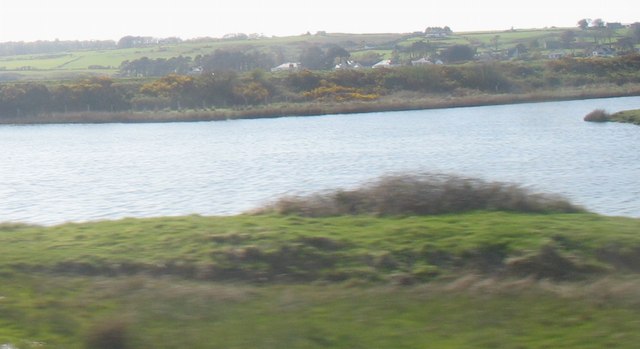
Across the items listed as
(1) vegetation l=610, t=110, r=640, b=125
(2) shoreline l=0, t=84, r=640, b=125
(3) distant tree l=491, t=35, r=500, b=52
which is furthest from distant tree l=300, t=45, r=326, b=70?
(1) vegetation l=610, t=110, r=640, b=125

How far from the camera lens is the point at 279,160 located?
24312mm

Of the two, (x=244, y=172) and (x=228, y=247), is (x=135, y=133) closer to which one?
(x=244, y=172)

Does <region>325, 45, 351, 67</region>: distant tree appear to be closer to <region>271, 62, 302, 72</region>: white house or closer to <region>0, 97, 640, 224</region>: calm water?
<region>271, 62, 302, 72</region>: white house

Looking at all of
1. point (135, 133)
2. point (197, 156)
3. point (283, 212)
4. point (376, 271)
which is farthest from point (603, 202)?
point (135, 133)

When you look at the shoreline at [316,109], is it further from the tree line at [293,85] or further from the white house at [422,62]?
the white house at [422,62]

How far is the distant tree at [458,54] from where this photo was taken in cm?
7412

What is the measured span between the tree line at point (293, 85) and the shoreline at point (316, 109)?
1.75 m

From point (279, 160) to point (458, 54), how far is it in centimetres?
5314

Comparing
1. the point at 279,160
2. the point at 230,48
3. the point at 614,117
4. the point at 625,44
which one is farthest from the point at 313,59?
the point at 279,160

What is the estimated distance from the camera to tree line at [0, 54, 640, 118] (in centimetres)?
4772

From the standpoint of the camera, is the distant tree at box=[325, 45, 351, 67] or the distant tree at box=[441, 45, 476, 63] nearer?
the distant tree at box=[441, 45, 476, 63]

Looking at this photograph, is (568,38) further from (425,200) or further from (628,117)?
(425,200)

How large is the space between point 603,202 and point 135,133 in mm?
23861

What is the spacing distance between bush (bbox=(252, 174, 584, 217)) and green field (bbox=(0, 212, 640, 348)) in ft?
1.85
